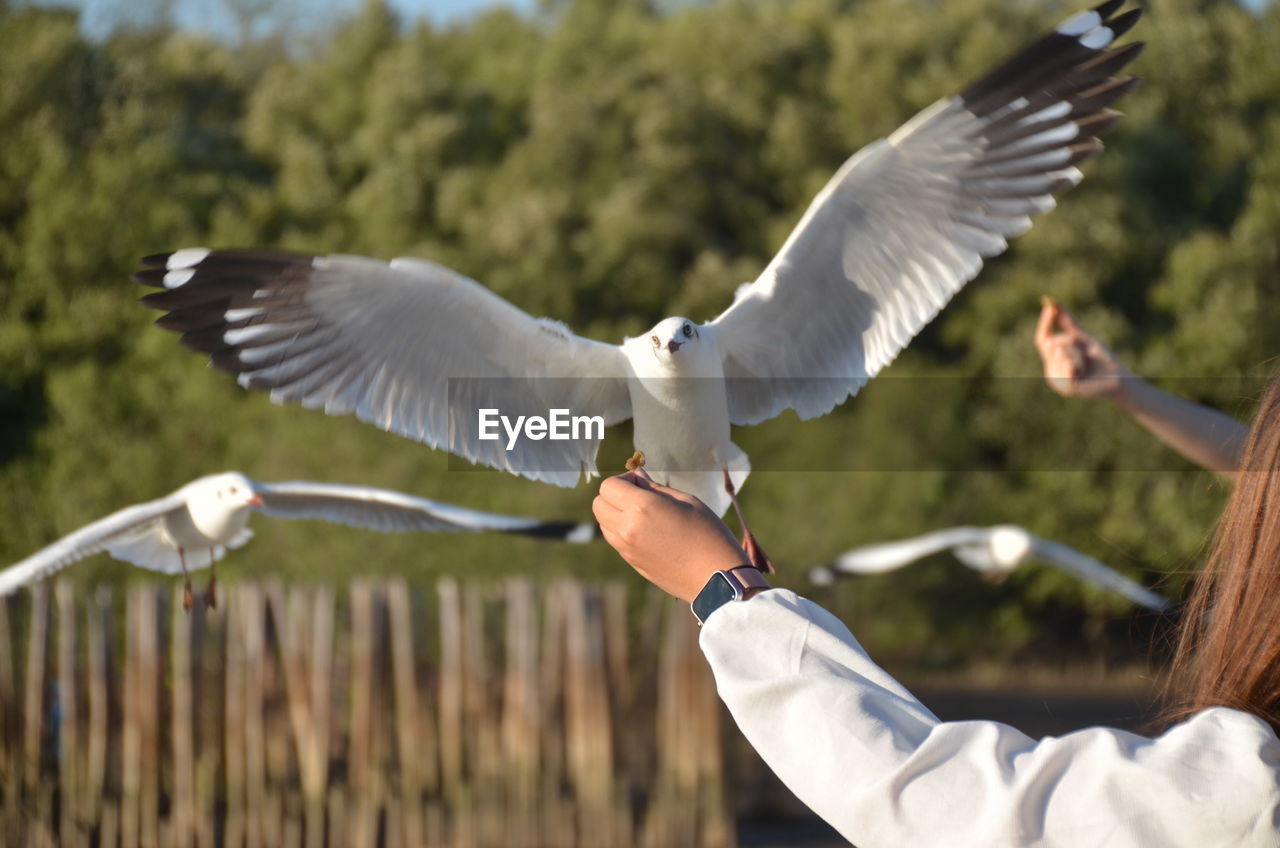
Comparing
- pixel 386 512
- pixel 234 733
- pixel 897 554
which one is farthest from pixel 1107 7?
pixel 234 733

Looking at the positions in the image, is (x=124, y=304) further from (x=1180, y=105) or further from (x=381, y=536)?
(x=1180, y=105)

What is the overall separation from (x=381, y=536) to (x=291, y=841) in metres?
3.35

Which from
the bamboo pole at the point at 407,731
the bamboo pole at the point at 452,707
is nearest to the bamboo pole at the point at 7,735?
the bamboo pole at the point at 407,731

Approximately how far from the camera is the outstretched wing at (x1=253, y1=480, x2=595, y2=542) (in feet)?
7.48

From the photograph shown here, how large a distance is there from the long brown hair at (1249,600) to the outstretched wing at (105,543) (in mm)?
1723

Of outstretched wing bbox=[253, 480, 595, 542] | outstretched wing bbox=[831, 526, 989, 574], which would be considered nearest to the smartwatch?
outstretched wing bbox=[253, 480, 595, 542]

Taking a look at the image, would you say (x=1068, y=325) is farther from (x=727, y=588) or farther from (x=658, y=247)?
(x=658, y=247)

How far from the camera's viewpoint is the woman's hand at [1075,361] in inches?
81.0

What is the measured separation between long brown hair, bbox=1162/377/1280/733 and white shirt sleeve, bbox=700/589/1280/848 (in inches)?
1.9

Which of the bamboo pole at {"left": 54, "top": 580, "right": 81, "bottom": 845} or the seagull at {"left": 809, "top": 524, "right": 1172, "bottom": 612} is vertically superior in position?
the seagull at {"left": 809, "top": 524, "right": 1172, "bottom": 612}

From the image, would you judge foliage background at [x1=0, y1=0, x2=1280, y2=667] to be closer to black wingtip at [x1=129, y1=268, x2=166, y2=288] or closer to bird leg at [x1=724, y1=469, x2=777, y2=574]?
bird leg at [x1=724, y1=469, x2=777, y2=574]

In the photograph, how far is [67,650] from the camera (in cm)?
630

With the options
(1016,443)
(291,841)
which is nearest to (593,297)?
(1016,443)

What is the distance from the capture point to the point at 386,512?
2.78 meters
